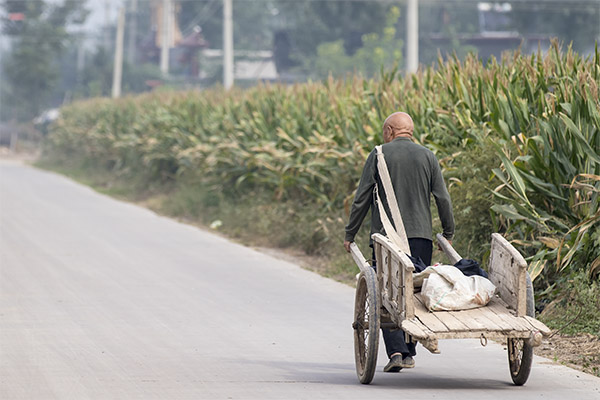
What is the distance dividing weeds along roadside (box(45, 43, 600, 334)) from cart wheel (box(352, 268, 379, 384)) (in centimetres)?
254

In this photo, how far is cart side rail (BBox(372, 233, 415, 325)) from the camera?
7113mm

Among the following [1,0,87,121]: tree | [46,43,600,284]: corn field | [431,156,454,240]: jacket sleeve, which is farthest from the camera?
[1,0,87,121]: tree

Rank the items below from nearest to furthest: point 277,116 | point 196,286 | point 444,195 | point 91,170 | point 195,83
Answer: point 444,195 < point 196,286 < point 277,116 < point 91,170 < point 195,83

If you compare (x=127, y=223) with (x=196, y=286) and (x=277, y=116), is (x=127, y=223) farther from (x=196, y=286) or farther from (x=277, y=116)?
(x=196, y=286)

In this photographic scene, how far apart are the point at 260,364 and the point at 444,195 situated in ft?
6.07

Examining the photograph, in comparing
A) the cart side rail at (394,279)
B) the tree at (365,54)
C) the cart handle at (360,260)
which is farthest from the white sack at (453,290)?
the tree at (365,54)

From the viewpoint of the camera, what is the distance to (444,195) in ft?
27.5

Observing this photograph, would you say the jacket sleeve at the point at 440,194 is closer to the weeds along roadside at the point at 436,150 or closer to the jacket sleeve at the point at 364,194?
the jacket sleeve at the point at 364,194

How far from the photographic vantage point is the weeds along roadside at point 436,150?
10508mm

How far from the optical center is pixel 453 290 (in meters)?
7.32

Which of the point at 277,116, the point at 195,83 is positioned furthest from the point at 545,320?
the point at 195,83

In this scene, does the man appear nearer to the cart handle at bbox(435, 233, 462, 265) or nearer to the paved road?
the cart handle at bbox(435, 233, 462, 265)

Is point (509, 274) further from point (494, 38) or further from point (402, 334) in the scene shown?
point (494, 38)

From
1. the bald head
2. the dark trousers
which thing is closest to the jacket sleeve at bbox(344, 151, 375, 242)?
the bald head
